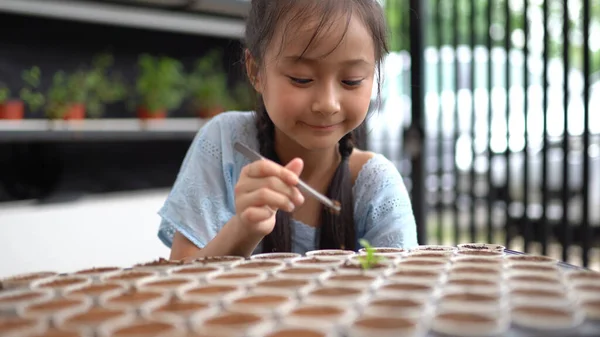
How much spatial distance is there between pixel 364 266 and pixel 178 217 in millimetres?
667

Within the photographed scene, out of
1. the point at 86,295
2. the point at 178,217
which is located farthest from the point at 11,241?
the point at 86,295

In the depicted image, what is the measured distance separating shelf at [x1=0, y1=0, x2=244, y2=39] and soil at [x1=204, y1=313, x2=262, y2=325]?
205 cm

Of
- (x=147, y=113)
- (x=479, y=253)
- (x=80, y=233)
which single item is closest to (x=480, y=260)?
(x=479, y=253)

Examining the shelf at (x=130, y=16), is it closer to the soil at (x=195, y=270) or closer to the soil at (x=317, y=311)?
the soil at (x=195, y=270)

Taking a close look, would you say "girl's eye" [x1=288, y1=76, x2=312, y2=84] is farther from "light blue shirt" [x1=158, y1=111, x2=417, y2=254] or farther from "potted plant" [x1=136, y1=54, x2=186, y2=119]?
"potted plant" [x1=136, y1=54, x2=186, y2=119]

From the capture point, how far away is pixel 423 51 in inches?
108

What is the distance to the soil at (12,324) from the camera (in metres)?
0.65

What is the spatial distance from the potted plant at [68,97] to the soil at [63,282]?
201 cm

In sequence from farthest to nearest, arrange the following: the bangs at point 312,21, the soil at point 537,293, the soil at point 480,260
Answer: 1. the bangs at point 312,21
2. the soil at point 480,260
3. the soil at point 537,293

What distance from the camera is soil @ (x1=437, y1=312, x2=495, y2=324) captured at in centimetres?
64

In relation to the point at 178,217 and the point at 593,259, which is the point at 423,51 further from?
the point at 593,259

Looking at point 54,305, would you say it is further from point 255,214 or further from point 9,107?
point 9,107

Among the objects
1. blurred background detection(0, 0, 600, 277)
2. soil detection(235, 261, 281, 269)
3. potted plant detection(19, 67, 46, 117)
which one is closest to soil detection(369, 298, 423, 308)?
soil detection(235, 261, 281, 269)

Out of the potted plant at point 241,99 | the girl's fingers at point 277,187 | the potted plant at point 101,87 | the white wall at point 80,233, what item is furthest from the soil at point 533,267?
the potted plant at point 241,99
